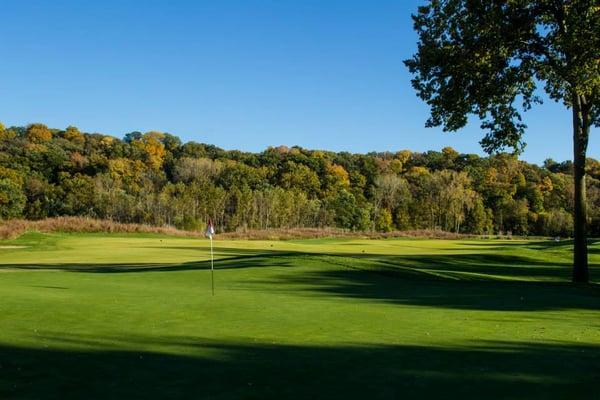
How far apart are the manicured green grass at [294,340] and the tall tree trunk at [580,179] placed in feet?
12.8

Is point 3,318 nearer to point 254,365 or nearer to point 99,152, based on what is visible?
point 254,365

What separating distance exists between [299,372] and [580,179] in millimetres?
19761

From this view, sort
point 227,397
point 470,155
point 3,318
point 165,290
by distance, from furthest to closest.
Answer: point 470,155 < point 165,290 < point 3,318 < point 227,397

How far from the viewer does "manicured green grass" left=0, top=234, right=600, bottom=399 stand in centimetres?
620

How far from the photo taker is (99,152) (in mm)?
109562

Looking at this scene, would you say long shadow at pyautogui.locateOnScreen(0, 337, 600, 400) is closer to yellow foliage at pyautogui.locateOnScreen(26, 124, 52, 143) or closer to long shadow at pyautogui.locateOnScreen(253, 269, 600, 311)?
long shadow at pyautogui.locateOnScreen(253, 269, 600, 311)

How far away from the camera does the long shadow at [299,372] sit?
19.5 feet

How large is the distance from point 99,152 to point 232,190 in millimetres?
27171

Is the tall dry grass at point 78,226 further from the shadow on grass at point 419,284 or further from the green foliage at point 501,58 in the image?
the green foliage at point 501,58

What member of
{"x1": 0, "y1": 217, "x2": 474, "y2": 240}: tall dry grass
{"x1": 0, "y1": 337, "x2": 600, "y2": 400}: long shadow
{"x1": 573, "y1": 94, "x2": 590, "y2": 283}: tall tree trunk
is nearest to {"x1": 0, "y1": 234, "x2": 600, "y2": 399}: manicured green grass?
{"x1": 0, "y1": 337, "x2": 600, "y2": 400}: long shadow

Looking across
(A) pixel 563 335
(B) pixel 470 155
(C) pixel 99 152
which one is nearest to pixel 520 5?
(A) pixel 563 335

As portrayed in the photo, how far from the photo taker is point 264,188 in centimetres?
10606

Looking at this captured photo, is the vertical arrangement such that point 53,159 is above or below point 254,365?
above

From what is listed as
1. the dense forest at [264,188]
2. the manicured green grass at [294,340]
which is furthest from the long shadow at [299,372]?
the dense forest at [264,188]
